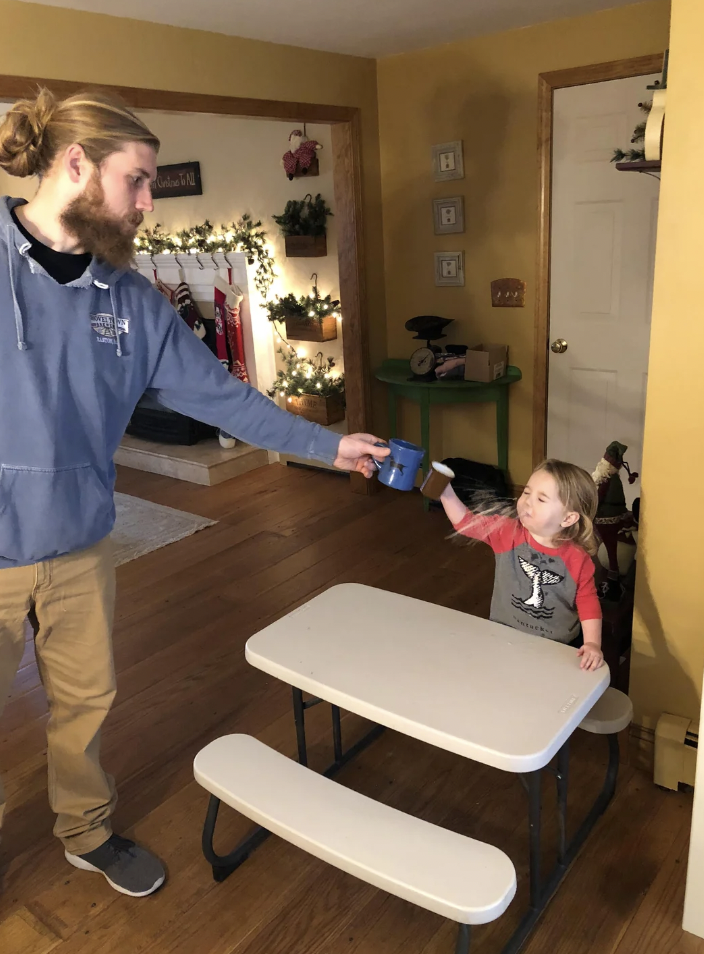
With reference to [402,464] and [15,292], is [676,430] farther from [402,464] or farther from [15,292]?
[15,292]

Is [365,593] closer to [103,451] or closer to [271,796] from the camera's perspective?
[271,796]

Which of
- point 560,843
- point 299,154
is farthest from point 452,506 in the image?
point 299,154

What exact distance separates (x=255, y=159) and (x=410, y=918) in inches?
159

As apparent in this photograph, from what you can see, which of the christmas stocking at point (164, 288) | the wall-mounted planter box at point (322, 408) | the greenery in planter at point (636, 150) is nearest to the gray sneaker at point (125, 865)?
the greenery in planter at point (636, 150)

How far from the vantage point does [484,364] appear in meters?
3.77

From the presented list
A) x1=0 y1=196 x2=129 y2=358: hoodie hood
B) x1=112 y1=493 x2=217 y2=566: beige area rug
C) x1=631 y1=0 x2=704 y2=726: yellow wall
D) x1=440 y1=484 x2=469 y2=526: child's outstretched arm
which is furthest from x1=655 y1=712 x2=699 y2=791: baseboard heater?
x1=112 y1=493 x2=217 y2=566: beige area rug

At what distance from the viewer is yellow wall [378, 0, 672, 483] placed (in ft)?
11.3

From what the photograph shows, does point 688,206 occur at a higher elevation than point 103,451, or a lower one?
higher

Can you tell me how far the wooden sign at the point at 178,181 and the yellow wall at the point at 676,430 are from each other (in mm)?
3677

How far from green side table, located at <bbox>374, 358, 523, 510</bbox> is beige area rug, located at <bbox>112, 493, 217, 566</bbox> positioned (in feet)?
4.01

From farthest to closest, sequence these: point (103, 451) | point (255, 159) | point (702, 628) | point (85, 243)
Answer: point (255, 159)
point (702, 628)
point (103, 451)
point (85, 243)

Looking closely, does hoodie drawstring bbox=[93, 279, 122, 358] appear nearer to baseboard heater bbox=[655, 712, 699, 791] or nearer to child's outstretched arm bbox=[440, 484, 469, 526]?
child's outstretched arm bbox=[440, 484, 469, 526]

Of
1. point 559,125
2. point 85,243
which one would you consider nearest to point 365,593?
point 85,243

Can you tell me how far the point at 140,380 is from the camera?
1700 mm
